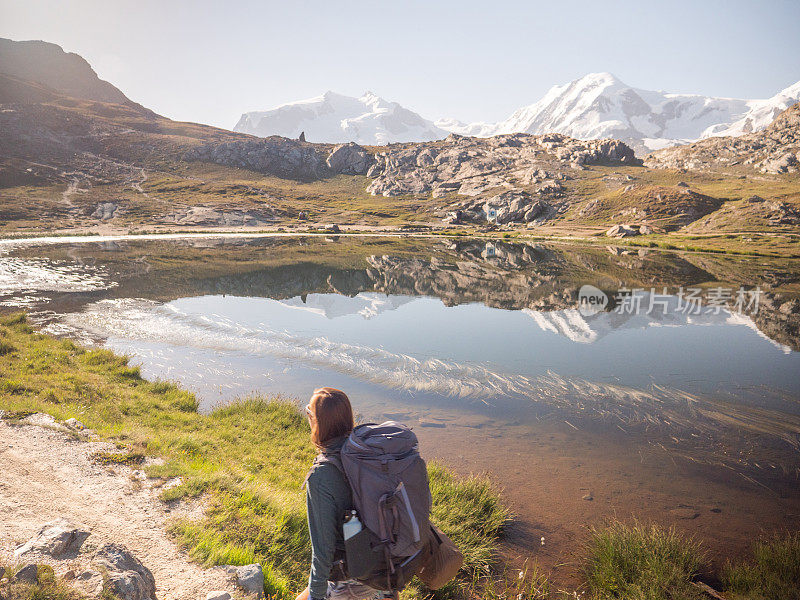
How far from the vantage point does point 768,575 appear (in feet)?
22.5

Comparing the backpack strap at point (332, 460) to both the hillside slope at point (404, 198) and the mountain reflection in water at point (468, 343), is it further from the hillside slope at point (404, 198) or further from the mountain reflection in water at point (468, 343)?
the hillside slope at point (404, 198)

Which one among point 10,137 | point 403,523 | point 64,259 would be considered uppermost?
point 10,137

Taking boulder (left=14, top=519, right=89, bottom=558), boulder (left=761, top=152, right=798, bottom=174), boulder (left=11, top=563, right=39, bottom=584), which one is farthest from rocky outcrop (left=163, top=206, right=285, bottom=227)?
boulder (left=761, top=152, right=798, bottom=174)

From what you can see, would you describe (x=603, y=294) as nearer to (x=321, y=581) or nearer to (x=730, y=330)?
(x=730, y=330)

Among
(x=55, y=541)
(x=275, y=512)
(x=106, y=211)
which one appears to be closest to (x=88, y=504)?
(x=55, y=541)

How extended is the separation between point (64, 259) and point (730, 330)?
2409 inches

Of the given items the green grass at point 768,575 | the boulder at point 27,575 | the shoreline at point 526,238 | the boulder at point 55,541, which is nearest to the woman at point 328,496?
the boulder at point 27,575

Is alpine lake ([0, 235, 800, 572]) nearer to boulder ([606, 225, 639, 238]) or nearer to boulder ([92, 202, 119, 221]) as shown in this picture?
boulder ([606, 225, 639, 238])

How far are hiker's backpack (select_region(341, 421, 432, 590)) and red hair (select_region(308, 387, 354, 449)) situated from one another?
0.18 m

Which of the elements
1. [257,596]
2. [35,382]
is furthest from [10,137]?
[257,596]

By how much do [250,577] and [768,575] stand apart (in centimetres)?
802

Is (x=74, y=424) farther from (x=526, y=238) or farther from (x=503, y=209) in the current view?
(x=503, y=209)

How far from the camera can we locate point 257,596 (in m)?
5.50

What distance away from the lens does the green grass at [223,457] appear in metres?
6.68
